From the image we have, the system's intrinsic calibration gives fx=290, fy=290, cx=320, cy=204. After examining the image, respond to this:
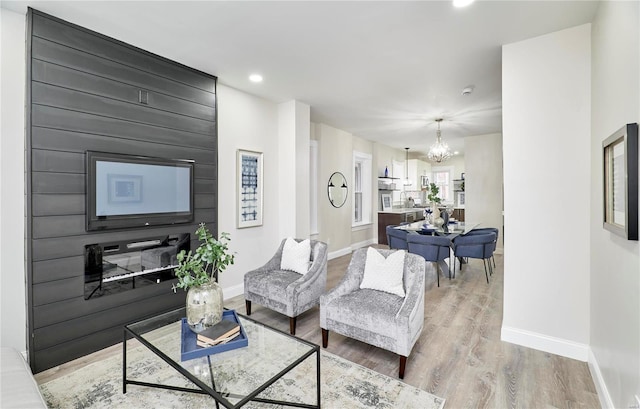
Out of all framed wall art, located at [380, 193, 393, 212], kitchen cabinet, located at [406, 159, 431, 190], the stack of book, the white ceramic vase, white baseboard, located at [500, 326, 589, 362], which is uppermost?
kitchen cabinet, located at [406, 159, 431, 190]

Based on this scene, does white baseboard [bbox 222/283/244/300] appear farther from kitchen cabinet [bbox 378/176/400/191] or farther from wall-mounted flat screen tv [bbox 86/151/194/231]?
kitchen cabinet [bbox 378/176/400/191]

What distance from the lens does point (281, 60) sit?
9.98 ft

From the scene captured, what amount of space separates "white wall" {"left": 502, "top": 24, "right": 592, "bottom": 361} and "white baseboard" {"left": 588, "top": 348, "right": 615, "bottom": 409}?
165 millimetres

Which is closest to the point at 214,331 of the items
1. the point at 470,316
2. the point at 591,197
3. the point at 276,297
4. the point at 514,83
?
the point at 276,297

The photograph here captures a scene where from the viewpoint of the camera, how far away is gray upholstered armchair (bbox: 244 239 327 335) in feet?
9.22

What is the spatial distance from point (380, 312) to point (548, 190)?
1.79 metres

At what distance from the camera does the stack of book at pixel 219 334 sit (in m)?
1.69

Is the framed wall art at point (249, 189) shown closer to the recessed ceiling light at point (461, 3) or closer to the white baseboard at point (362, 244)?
the recessed ceiling light at point (461, 3)

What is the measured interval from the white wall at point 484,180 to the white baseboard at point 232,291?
5383 millimetres

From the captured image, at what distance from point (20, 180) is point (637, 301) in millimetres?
4006

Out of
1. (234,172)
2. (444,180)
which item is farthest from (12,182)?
(444,180)

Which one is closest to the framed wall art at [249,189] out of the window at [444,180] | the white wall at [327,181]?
the white wall at [327,181]

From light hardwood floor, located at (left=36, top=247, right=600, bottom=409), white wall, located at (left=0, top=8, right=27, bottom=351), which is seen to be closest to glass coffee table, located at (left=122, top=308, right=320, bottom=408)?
light hardwood floor, located at (left=36, top=247, right=600, bottom=409)

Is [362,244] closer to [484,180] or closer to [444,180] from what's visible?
[484,180]
